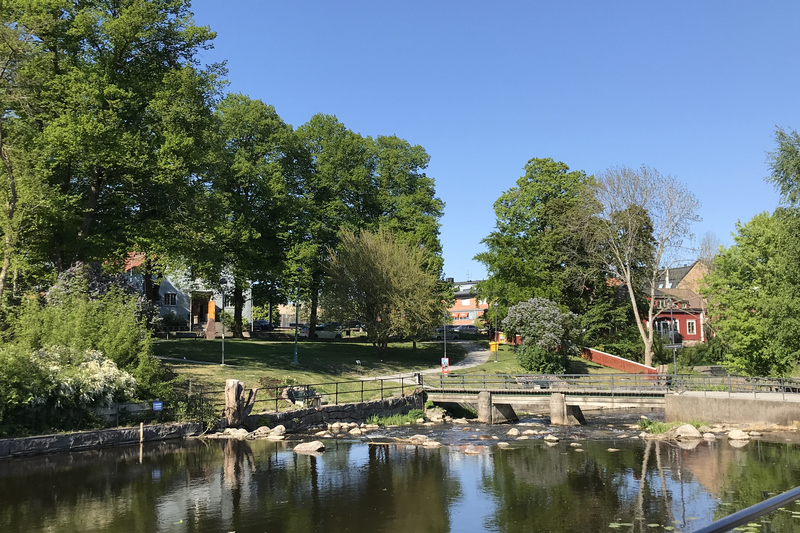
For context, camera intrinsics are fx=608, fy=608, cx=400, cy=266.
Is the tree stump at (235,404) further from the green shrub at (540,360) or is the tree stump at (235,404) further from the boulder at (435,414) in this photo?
the green shrub at (540,360)

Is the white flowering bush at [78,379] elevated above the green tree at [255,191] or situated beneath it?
situated beneath

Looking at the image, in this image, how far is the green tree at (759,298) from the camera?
31.8 metres

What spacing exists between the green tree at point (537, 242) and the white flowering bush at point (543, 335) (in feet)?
24.1

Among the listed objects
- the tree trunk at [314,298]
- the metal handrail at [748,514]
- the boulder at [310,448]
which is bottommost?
the boulder at [310,448]

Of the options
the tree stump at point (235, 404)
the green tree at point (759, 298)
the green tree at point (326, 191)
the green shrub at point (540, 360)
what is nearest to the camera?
the tree stump at point (235, 404)

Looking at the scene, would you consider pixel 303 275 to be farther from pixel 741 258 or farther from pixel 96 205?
pixel 741 258

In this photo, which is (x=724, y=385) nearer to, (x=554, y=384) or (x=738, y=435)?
(x=738, y=435)

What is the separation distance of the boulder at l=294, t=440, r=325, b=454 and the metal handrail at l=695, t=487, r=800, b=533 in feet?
67.3

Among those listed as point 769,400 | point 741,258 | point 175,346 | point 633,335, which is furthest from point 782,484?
point 633,335

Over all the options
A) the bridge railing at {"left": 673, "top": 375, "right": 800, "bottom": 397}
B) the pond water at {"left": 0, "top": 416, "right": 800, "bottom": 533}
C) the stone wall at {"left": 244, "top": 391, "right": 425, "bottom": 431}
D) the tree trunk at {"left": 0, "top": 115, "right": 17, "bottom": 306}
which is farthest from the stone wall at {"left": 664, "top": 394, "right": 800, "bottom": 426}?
the tree trunk at {"left": 0, "top": 115, "right": 17, "bottom": 306}

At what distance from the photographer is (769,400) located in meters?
26.9

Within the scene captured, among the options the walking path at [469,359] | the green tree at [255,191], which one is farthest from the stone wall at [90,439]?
the green tree at [255,191]

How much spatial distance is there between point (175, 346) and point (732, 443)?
32.2 meters

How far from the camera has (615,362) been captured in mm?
50719
